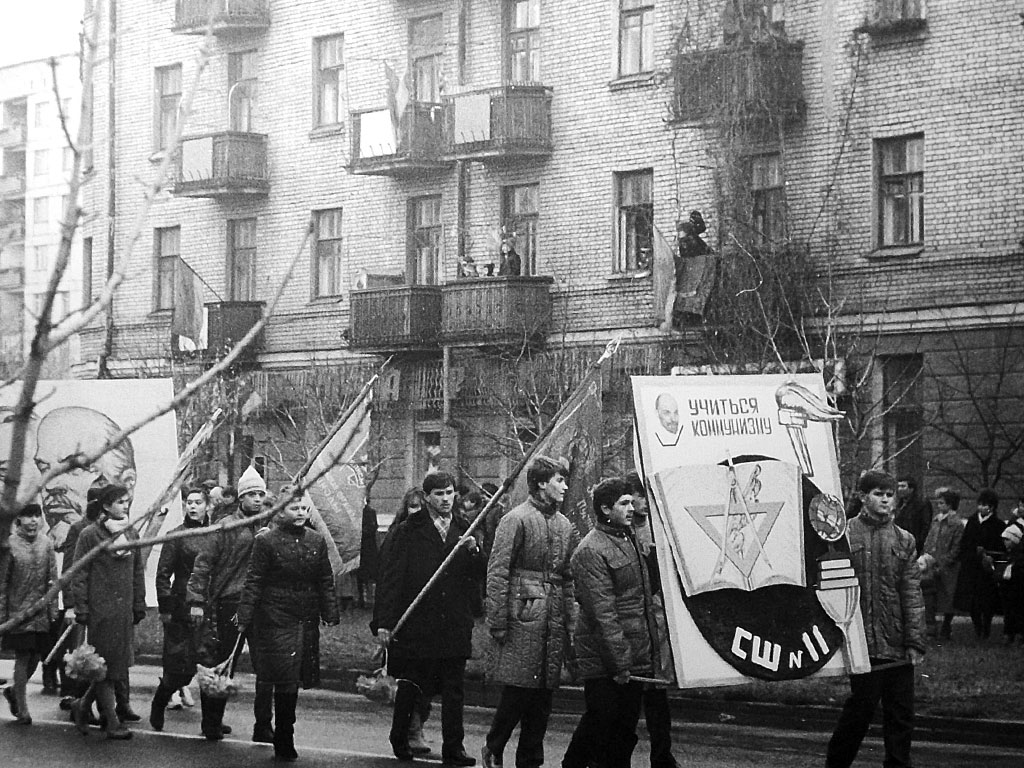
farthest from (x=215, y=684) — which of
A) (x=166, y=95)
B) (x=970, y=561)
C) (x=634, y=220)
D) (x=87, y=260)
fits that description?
(x=87, y=260)

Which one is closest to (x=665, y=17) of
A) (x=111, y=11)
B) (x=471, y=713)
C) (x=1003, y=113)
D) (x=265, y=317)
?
(x=1003, y=113)

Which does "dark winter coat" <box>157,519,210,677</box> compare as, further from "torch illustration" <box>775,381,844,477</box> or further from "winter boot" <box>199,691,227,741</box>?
"torch illustration" <box>775,381,844,477</box>

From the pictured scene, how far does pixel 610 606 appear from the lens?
390 inches

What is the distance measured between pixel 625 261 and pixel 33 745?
19.2m

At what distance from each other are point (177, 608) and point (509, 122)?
737 inches

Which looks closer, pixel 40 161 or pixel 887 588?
pixel 887 588

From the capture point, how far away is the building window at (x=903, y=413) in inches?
1027

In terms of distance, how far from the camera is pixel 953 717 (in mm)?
13883

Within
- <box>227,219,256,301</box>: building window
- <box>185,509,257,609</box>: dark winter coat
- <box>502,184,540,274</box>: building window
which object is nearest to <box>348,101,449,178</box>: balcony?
<box>502,184,540,274</box>: building window

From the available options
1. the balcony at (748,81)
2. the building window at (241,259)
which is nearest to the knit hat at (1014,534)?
the balcony at (748,81)

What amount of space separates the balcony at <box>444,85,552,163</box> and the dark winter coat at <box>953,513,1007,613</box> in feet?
42.8

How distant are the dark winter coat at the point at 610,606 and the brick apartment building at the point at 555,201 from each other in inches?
476

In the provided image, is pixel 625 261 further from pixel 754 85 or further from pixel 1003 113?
pixel 1003 113

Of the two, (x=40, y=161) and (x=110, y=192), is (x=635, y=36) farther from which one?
(x=40, y=161)
